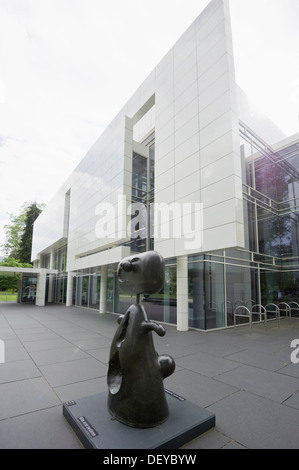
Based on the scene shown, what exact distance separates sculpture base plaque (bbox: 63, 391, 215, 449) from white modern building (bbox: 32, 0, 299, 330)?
5563 millimetres

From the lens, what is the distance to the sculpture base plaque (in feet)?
8.29

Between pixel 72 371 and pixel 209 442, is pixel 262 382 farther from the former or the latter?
pixel 72 371

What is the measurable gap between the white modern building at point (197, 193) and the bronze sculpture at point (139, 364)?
5.28 metres

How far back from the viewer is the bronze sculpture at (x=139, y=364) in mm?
2916

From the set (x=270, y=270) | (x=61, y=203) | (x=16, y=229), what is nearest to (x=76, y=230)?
(x=61, y=203)

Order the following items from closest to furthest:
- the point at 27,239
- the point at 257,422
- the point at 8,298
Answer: the point at 257,422
the point at 8,298
the point at 27,239

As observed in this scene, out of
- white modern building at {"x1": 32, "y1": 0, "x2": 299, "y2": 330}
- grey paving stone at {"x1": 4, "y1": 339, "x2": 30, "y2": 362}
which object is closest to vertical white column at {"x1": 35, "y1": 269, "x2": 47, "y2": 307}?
white modern building at {"x1": 32, "y1": 0, "x2": 299, "y2": 330}

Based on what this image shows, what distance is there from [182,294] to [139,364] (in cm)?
724

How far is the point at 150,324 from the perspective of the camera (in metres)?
3.07

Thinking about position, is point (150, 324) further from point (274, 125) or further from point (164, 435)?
point (274, 125)

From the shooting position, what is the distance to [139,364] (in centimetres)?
303

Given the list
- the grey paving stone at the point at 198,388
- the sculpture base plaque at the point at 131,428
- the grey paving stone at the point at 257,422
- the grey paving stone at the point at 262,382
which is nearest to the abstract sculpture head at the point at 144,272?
the sculpture base plaque at the point at 131,428

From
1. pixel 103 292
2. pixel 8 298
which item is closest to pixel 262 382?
pixel 103 292

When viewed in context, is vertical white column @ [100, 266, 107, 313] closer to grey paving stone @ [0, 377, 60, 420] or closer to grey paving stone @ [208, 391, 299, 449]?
grey paving stone @ [0, 377, 60, 420]
